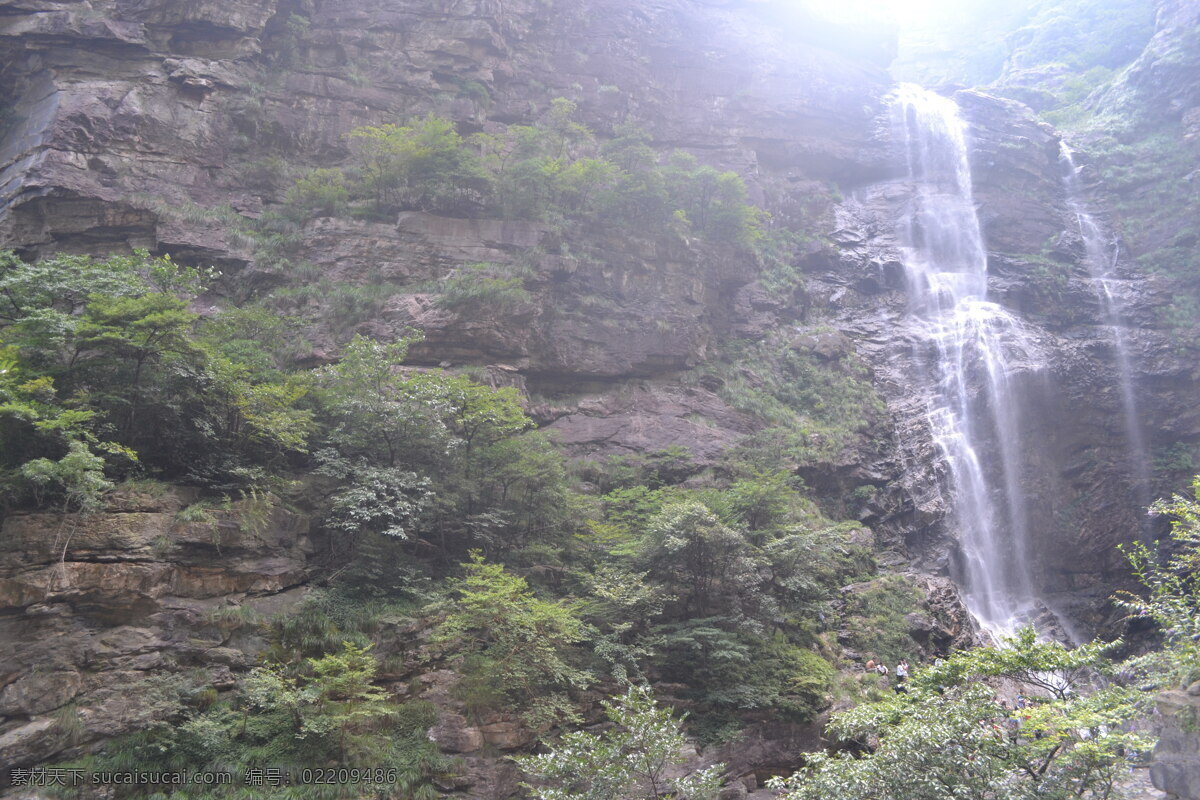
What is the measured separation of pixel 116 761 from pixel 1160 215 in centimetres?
4350

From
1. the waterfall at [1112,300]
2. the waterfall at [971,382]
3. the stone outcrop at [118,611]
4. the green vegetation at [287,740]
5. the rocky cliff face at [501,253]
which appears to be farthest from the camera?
the waterfall at [1112,300]

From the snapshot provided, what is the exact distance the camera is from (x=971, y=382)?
27.3m

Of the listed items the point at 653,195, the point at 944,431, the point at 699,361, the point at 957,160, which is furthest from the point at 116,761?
the point at 957,160

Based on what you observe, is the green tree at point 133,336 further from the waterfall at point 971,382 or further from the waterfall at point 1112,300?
the waterfall at point 1112,300

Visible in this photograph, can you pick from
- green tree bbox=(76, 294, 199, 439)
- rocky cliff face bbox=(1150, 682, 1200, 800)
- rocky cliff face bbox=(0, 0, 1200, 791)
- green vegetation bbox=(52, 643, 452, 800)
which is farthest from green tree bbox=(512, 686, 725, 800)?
green tree bbox=(76, 294, 199, 439)

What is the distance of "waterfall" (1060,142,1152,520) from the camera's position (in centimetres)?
2620

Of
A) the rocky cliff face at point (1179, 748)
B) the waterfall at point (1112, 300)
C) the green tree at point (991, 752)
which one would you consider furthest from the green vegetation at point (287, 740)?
the waterfall at point (1112, 300)

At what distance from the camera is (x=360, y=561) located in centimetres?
1391

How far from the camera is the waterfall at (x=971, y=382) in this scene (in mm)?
24438

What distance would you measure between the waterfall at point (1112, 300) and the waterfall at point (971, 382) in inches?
147

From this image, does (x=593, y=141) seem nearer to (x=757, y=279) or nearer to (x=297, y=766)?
(x=757, y=279)

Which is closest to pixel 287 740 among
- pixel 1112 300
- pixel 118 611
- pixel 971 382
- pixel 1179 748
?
pixel 118 611

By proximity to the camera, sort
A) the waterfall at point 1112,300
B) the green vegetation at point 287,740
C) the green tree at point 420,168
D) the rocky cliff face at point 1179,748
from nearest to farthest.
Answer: the green vegetation at point 287,740, the rocky cliff face at point 1179,748, the green tree at point 420,168, the waterfall at point 1112,300

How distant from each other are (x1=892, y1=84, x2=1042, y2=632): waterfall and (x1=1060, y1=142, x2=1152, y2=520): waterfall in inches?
147
